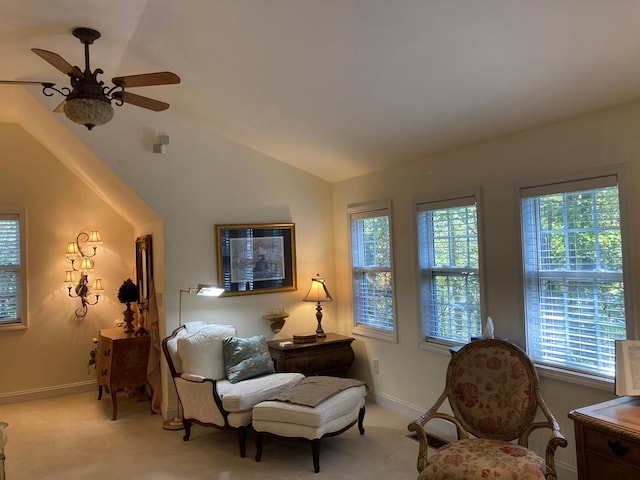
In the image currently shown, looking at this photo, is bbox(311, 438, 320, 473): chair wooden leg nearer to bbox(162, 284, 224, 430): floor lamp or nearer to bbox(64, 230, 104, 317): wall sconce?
bbox(162, 284, 224, 430): floor lamp

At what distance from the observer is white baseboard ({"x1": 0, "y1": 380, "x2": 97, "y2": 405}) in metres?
5.24

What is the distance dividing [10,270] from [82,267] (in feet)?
2.32

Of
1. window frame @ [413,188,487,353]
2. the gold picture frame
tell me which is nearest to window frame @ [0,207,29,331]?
the gold picture frame

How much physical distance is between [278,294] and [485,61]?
9.97 feet

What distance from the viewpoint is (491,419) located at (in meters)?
2.78

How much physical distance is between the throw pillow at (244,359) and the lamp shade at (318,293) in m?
0.84

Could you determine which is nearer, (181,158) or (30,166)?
(181,158)

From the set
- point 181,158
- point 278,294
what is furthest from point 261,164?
point 278,294

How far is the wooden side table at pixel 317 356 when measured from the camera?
452 centimetres

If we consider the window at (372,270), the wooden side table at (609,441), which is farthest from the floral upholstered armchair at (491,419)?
the window at (372,270)

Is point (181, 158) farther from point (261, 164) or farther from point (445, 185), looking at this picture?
point (445, 185)

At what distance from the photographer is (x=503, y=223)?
11.3ft

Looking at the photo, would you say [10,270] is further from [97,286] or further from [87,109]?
[87,109]

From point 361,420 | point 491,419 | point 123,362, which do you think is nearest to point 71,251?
point 123,362
